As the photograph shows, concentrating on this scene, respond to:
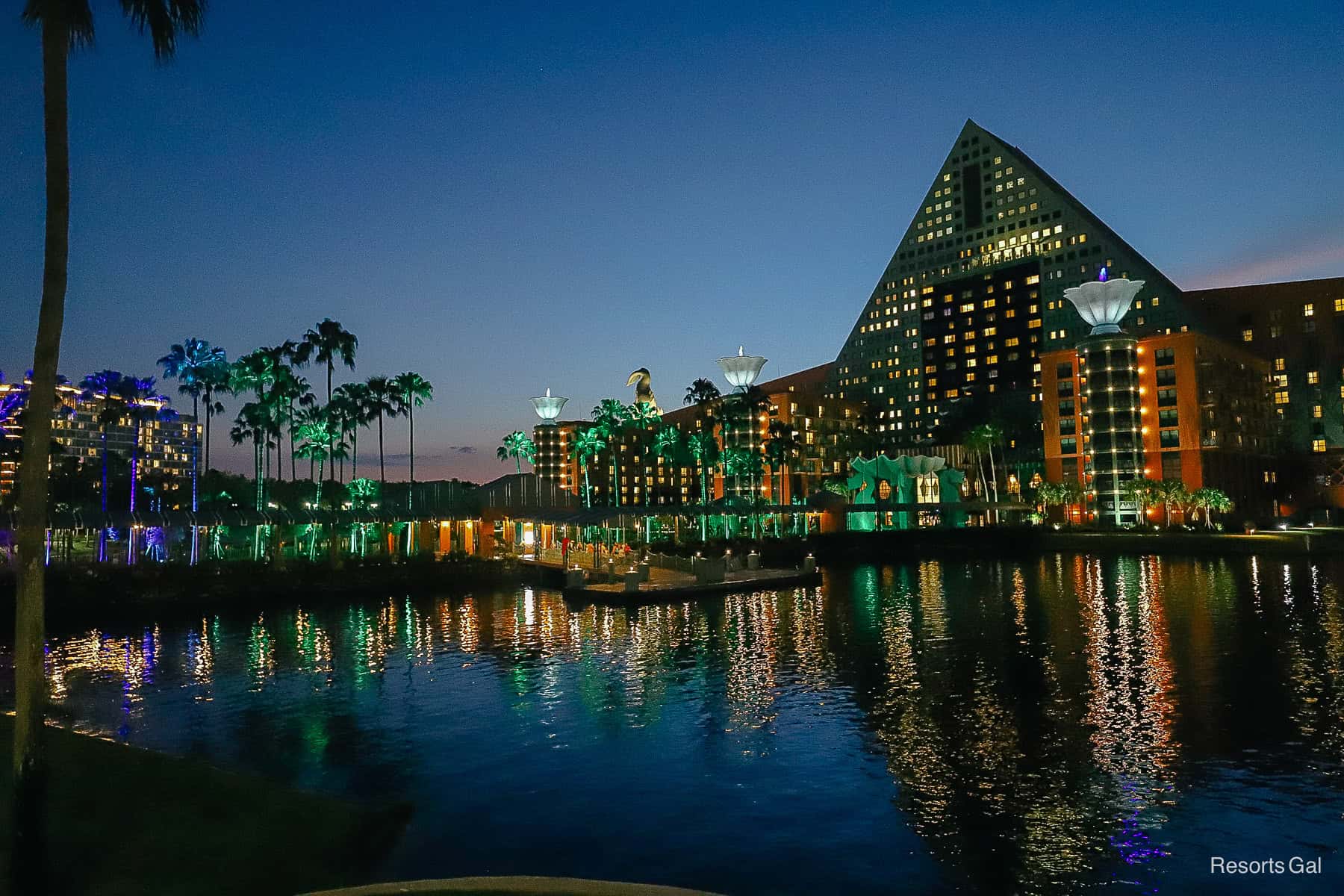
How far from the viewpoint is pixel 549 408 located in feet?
610

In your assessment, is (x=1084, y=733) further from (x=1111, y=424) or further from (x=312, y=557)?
(x=1111, y=424)

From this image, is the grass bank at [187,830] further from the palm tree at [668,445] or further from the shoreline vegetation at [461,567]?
the palm tree at [668,445]

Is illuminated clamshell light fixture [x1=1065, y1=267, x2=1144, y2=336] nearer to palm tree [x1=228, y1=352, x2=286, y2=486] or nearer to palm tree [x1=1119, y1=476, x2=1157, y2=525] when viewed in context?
palm tree [x1=1119, y1=476, x2=1157, y2=525]

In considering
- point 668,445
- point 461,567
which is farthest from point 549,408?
→ point 461,567

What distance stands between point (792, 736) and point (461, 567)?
3613 centimetres

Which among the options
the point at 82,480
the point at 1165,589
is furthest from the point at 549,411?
the point at 1165,589

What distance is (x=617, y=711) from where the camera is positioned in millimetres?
17922

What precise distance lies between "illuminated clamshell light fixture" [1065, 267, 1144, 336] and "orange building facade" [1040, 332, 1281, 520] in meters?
5.13

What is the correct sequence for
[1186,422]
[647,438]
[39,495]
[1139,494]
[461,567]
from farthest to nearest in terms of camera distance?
[647,438], [1186,422], [1139,494], [461,567], [39,495]

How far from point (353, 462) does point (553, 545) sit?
57.4 feet

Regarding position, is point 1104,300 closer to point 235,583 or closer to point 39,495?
point 235,583

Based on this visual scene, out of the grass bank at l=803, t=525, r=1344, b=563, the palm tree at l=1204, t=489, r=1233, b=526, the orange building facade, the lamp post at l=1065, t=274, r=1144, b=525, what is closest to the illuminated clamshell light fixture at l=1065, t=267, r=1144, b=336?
the lamp post at l=1065, t=274, r=1144, b=525

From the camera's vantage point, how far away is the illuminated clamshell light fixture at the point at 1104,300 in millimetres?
113562

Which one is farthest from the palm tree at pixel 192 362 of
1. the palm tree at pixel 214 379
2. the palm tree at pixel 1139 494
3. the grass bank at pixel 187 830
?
the palm tree at pixel 1139 494
